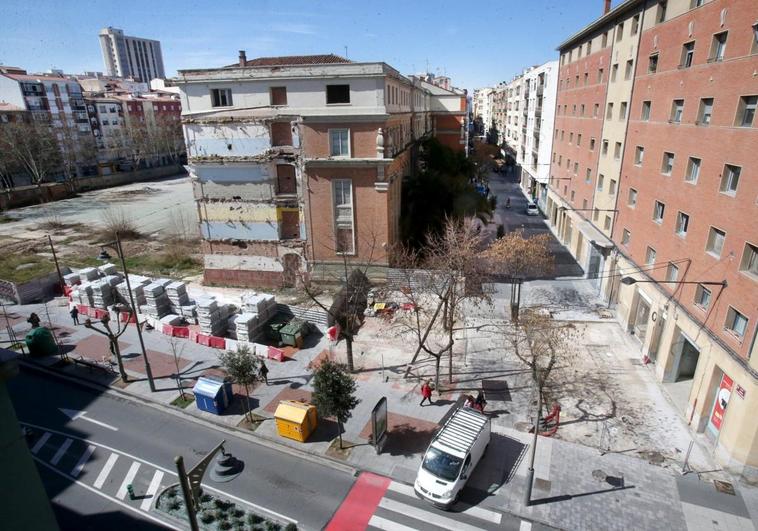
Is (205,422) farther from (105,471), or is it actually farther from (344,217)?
(344,217)

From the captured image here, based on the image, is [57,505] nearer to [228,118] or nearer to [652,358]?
[228,118]

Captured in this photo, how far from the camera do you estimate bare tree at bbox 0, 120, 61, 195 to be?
64.4 meters

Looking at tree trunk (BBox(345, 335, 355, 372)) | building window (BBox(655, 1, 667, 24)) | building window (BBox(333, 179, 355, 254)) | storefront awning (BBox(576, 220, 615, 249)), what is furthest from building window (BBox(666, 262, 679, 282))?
building window (BBox(333, 179, 355, 254))

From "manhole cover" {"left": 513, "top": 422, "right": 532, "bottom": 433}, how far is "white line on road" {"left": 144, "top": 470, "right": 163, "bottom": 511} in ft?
43.9

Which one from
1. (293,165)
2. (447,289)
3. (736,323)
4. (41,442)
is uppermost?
(293,165)

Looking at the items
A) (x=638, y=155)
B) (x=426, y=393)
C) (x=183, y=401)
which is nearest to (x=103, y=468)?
(x=183, y=401)

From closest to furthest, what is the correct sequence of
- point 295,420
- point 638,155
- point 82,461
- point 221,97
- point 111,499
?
1. point 111,499
2. point 82,461
3. point 295,420
4. point 638,155
5. point 221,97

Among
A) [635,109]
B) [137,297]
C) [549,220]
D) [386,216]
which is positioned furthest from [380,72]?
[549,220]

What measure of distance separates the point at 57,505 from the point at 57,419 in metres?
5.46

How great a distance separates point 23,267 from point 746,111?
4793 cm

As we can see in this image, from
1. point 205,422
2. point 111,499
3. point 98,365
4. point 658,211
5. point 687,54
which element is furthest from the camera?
point 98,365

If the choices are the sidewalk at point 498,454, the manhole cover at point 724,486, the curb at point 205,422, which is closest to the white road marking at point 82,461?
the curb at point 205,422

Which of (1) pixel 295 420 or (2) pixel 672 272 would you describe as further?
(2) pixel 672 272

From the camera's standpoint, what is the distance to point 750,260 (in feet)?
50.1
